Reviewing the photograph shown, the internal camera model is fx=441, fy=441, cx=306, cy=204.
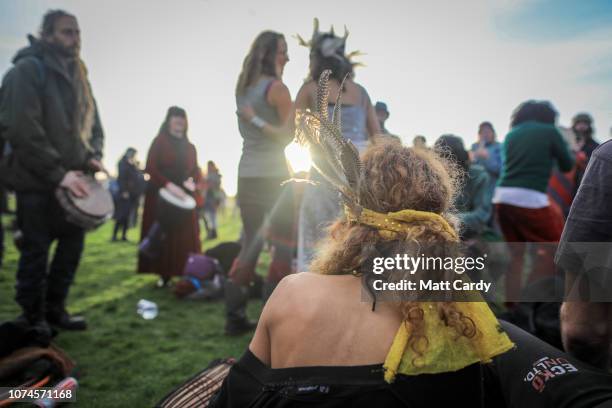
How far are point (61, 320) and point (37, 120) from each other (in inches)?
57.7

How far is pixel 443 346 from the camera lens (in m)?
1.13

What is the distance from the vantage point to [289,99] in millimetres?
3066

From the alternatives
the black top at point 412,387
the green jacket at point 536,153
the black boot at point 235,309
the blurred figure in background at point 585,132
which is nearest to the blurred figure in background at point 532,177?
the green jacket at point 536,153

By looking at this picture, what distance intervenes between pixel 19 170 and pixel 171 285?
2.53 m

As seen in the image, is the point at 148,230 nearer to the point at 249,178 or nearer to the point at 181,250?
the point at 181,250

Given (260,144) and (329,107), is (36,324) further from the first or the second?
(329,107)

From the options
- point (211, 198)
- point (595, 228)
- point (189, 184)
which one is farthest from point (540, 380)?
point (211, 198)

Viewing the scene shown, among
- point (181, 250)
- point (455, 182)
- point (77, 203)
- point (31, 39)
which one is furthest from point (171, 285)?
point (455, 182)

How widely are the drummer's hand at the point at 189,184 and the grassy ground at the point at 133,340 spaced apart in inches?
45.4

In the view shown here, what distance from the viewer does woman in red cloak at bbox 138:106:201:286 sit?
482 cm

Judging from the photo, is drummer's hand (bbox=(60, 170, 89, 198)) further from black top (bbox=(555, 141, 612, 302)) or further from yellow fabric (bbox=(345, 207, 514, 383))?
black top (bbox=(555, 141, 612, 302))

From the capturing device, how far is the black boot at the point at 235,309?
10.6 ft

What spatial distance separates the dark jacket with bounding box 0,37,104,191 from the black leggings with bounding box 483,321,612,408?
9.05ft

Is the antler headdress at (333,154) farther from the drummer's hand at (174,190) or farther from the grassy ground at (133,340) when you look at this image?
the drummer's hand at (174,190)
